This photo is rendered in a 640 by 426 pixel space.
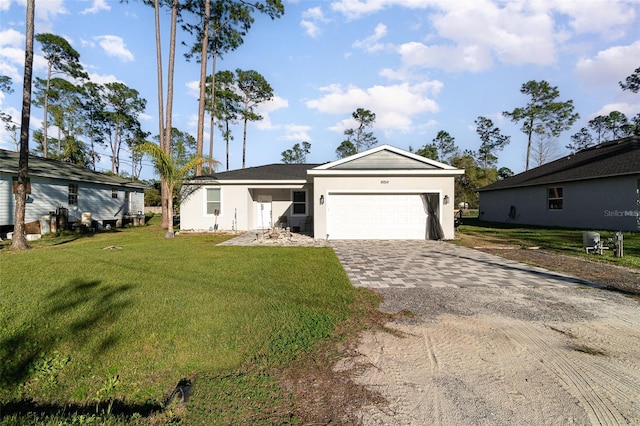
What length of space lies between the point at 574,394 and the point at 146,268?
7236mm

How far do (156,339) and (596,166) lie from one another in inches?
844

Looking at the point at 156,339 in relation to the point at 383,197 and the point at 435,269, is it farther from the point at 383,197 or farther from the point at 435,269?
the point at 383,197

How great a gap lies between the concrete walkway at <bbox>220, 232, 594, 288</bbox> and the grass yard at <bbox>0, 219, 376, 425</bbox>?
3.34 feet

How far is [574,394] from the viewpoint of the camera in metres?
2.24

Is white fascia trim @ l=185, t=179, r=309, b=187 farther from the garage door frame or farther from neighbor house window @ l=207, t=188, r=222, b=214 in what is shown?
the garage door frame

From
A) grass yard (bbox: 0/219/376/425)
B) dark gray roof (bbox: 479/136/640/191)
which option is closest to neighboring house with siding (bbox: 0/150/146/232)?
grass yard (bbox: 0/219/376/425)

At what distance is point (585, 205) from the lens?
593 inches

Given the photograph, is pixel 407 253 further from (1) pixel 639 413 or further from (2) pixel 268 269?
(1) pixel 639 413

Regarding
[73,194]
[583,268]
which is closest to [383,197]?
[583,268]

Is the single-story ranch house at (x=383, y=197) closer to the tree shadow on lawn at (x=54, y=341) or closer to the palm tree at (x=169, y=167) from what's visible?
the palm tree at (x=169, y=167)

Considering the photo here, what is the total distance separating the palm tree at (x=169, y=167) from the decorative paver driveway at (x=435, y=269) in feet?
27.1

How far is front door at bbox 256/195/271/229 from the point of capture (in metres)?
15.8

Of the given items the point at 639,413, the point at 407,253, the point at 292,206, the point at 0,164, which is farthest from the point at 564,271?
the point at 0,164

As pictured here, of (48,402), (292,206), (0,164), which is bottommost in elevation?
(48,402)
